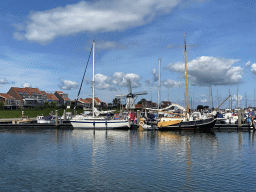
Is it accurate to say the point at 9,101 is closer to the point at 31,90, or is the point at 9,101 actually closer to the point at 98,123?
the point at 31,90

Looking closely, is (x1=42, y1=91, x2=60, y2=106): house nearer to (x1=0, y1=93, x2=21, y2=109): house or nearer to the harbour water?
(x1=0, y1=93, x2=21, y2=109): house

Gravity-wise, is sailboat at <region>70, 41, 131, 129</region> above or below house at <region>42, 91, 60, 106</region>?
below

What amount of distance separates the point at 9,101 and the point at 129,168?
479ft

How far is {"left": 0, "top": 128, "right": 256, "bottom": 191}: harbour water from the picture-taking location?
22078 millimetres

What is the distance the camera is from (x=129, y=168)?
27.7 metres

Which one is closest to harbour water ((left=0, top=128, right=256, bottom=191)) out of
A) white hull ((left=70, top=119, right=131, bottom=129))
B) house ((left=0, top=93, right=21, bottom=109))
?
white hull ((left=70, top=119, right=131, bottom=129))

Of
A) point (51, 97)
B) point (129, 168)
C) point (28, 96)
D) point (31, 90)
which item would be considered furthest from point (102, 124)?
point (51, 97)

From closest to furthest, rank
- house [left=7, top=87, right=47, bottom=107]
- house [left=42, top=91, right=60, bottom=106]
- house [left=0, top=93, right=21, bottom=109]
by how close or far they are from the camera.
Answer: house [left=0, top=93, right=21, bottom=109]
house [left=7, top=87, right=47, bottom=107]
house [left=42, top=91, right=60, bottom=106]

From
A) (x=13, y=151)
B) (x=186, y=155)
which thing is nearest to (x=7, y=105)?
(x=13, y=151)

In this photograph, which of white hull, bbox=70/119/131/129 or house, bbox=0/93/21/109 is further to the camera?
house, bbox=0/93/21/109

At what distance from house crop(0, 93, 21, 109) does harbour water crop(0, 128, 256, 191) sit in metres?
124

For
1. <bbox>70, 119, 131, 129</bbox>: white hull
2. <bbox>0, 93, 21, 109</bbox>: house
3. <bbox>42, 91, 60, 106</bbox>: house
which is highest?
<bbox>42, 91, 60, 106</bbox>: house

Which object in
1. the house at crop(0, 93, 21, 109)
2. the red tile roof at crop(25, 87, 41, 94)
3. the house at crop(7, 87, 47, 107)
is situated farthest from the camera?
the red tile roof at crop(25, 87, 41, 94)

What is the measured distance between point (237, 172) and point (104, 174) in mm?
12023
